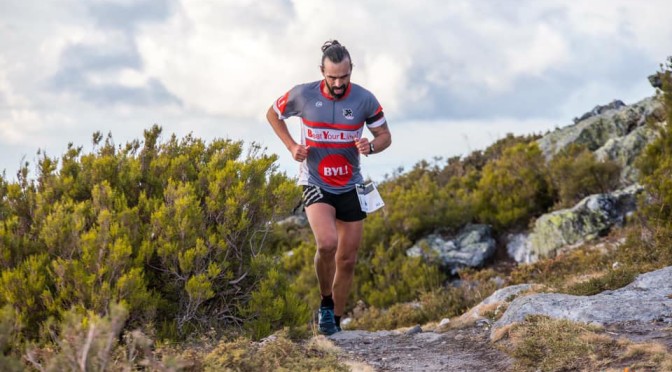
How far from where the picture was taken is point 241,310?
21.7 ft

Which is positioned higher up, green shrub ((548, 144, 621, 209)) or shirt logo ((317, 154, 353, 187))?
green shrub ((548, 144, 621, 209))

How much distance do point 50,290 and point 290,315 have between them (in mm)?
2257

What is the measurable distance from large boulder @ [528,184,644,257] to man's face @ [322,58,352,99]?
26.3 ft

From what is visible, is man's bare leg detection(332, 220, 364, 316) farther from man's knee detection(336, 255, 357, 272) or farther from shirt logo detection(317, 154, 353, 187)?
shirt logo detection(317, 154, 353, 187)

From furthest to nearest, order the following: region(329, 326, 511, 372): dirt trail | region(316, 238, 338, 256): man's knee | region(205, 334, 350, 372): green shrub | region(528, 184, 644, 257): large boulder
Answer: region(528, 184, 644, 257): large boulder, region(316, 238, 338, 256): man's knee, region(329, 326, 511, 372): dirt trail, region(205, 334, 350, 372): green shrub

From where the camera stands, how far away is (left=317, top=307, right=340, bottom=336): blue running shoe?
278 inches

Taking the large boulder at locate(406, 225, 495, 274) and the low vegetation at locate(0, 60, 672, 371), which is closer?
the low vegetation at locate(0, 60, 672, 371)

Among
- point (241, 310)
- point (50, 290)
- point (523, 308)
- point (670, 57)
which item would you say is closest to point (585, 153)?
point (670, 57)

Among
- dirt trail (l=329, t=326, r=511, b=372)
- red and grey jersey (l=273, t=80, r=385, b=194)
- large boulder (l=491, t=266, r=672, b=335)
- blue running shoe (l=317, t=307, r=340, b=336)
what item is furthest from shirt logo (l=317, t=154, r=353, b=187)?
large boulder (l=491, t=266, r=672, b=335)

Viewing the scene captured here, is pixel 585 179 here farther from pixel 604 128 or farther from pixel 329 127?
pixel 329 127

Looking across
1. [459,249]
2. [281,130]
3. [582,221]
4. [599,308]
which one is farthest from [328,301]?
[582,221]

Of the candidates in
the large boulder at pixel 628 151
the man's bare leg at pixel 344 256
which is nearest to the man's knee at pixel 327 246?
the man's bare leg at pixel 344 256

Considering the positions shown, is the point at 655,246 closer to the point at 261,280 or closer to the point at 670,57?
the point at 670,57

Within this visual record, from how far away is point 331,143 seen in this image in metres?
6.60
